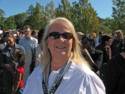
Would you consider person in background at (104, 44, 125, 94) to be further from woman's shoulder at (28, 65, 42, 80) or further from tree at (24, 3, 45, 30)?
A: tree at (24, 3, 45, 30)

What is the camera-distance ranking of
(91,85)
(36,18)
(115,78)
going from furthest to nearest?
1. (36,18)
2. (115,78)
3. (91,85)

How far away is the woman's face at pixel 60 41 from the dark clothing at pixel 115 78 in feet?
6.34

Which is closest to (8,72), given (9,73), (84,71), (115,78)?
(9,73)

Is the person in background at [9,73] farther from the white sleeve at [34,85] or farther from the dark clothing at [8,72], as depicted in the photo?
the white sleeve at [34,85]

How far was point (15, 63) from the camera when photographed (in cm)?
870

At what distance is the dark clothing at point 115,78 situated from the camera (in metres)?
5.69

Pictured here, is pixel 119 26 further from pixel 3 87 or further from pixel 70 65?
pixel 70 65

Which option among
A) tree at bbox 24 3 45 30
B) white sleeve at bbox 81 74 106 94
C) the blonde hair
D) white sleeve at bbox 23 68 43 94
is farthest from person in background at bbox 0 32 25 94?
tree at bbox 24 3 45 30

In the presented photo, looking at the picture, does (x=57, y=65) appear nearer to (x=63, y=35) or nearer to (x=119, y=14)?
(x=63, y=35)

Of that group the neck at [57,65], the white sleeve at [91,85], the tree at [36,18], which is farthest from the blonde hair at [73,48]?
the tree at [36,18]

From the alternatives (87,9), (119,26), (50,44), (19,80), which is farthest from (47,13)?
(50,44)

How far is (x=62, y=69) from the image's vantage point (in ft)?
12.4

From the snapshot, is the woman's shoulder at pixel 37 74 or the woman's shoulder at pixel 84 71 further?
the woman's shoulder at pixel 37 74

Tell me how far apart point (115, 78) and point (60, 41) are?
204 centimetres
